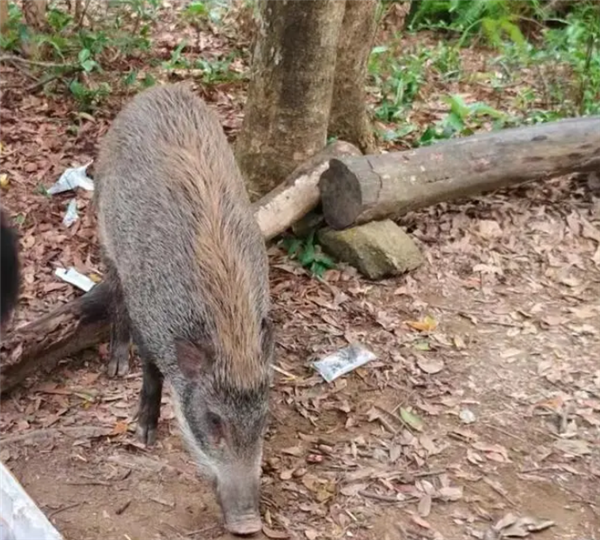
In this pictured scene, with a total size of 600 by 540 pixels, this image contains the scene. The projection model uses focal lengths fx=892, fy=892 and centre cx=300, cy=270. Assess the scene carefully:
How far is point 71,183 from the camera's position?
6.04 m

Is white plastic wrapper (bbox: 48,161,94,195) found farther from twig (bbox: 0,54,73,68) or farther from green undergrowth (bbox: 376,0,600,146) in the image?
green undergrowth (bbox: 376,0,600,146)

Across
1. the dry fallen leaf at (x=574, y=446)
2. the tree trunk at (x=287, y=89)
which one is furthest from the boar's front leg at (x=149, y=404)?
the dry fallen leaf at (x=574, y=446)

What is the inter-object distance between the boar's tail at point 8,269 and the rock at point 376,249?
10.8ft

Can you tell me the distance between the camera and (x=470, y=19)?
8.98 meters

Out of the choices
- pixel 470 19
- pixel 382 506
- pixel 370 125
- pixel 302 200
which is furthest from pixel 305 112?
pixel 470 19

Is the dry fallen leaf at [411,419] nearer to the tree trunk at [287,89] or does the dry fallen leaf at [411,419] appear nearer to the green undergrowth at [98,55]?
the tree trunk at [287,89]

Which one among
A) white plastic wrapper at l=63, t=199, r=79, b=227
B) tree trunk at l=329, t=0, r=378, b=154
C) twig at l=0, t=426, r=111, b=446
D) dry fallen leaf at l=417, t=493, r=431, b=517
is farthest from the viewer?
tree trunk at l=329, t=0, r=378, b=154

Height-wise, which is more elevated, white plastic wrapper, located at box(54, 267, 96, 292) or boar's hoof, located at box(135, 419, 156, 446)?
white plastic wrapper, located at box(54, 267, 96, 292)

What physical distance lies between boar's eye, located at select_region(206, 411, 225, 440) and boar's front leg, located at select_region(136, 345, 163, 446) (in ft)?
2.12

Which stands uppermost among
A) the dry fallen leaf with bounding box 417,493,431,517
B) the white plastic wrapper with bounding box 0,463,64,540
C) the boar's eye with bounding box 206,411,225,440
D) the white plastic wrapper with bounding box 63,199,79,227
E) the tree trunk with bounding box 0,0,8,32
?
the tree trunk with bounding box 0,0,8,32

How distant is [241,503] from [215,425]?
338 mm

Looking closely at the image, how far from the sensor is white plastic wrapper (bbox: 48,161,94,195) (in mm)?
6019

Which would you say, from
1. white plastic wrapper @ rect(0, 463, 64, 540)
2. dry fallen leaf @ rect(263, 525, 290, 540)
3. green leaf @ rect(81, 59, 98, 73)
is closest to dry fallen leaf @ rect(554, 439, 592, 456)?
dry fallen leaf @ rect(263, 525, 290, 540)

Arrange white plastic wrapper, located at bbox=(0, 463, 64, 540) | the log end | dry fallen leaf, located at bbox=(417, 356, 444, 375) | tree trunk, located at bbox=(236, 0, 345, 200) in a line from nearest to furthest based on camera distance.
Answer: white plastic wrapper, located at bbox=(0, 463, 64, 540), dry fallen leaf, located at bbox=(417, 356, 444, 375), tree trunk, located at bbox=(236, 0, 345, 200), the log end
